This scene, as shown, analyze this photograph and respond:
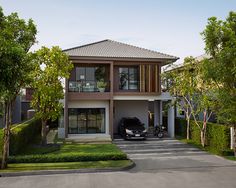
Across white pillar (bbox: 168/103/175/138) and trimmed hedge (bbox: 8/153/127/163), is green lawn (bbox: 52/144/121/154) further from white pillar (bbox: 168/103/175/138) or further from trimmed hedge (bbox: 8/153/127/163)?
white pillar (bbox: 168/103/175/138)

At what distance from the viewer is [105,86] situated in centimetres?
2255

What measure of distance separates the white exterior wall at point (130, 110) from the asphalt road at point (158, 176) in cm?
844

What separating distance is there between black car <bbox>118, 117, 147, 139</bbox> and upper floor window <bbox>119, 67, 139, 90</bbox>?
10.0 ft

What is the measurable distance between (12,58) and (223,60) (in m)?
10.9

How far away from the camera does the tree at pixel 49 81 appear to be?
17547 mm

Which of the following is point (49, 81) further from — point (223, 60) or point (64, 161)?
point (223, 60)

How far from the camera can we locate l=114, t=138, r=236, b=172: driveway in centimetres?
1430

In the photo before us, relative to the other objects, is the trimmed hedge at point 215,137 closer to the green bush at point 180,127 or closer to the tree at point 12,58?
the green bush at point 180,127

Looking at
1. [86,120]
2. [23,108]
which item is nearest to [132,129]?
[86,120]

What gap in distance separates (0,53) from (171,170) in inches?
376

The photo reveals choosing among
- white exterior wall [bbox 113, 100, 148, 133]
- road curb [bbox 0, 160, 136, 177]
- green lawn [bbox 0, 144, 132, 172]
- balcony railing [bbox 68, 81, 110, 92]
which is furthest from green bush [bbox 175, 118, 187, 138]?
road curb [bbox 0, 160, 136, 177]

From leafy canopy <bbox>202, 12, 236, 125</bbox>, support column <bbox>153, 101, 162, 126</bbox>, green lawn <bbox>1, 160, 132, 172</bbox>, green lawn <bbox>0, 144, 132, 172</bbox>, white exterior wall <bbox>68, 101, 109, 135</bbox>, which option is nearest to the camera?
green lawn <bbox>1, 160, 132, 172</bbox>

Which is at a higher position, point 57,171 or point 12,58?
point 12,58

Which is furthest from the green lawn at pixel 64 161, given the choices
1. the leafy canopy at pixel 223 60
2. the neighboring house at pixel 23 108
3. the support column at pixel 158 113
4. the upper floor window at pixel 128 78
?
the neighboring house at pixel 23 108
